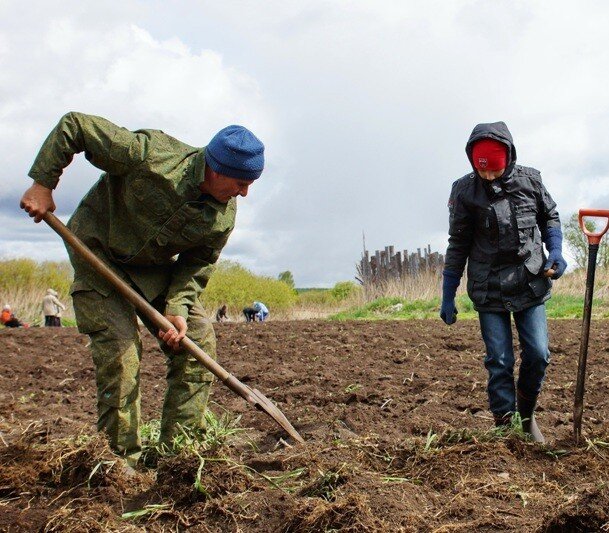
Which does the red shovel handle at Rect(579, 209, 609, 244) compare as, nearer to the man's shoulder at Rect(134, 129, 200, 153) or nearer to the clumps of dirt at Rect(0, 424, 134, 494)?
the man's shoulder at Rect(134, 129, 200, 153)

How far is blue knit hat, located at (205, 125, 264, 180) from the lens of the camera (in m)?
3.94

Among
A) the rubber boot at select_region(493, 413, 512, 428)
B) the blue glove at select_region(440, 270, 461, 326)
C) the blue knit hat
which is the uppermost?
the blue knit hat

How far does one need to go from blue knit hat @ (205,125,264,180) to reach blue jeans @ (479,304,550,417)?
1.71 m

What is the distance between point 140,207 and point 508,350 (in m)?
2.28

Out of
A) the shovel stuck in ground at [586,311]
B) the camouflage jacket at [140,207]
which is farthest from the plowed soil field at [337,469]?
the camouflage jacket at [140,207]

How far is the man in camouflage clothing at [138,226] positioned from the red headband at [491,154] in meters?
1.30

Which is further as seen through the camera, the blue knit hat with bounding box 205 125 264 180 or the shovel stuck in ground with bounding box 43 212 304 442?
the shovel stuck in ground with bounding box 43 212 304 442

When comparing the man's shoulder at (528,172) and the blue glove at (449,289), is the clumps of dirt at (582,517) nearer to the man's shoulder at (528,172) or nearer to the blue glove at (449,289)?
the blue glove at (449,289)

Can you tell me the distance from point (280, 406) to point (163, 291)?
186 centimetres

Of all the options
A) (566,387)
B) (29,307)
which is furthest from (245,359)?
→ (29,307)

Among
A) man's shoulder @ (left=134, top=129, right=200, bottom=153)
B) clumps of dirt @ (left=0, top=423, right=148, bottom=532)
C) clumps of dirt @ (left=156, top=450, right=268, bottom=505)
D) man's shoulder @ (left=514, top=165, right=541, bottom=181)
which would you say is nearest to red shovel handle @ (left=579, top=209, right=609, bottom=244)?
man's shoulder @ (left=514, top=165, right=541, bottom=181)

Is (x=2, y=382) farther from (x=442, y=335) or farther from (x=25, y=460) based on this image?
(x=442, y=335)

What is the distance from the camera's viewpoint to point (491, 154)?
4.52 m

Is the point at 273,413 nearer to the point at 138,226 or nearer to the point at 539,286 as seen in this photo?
the point at 138,226
